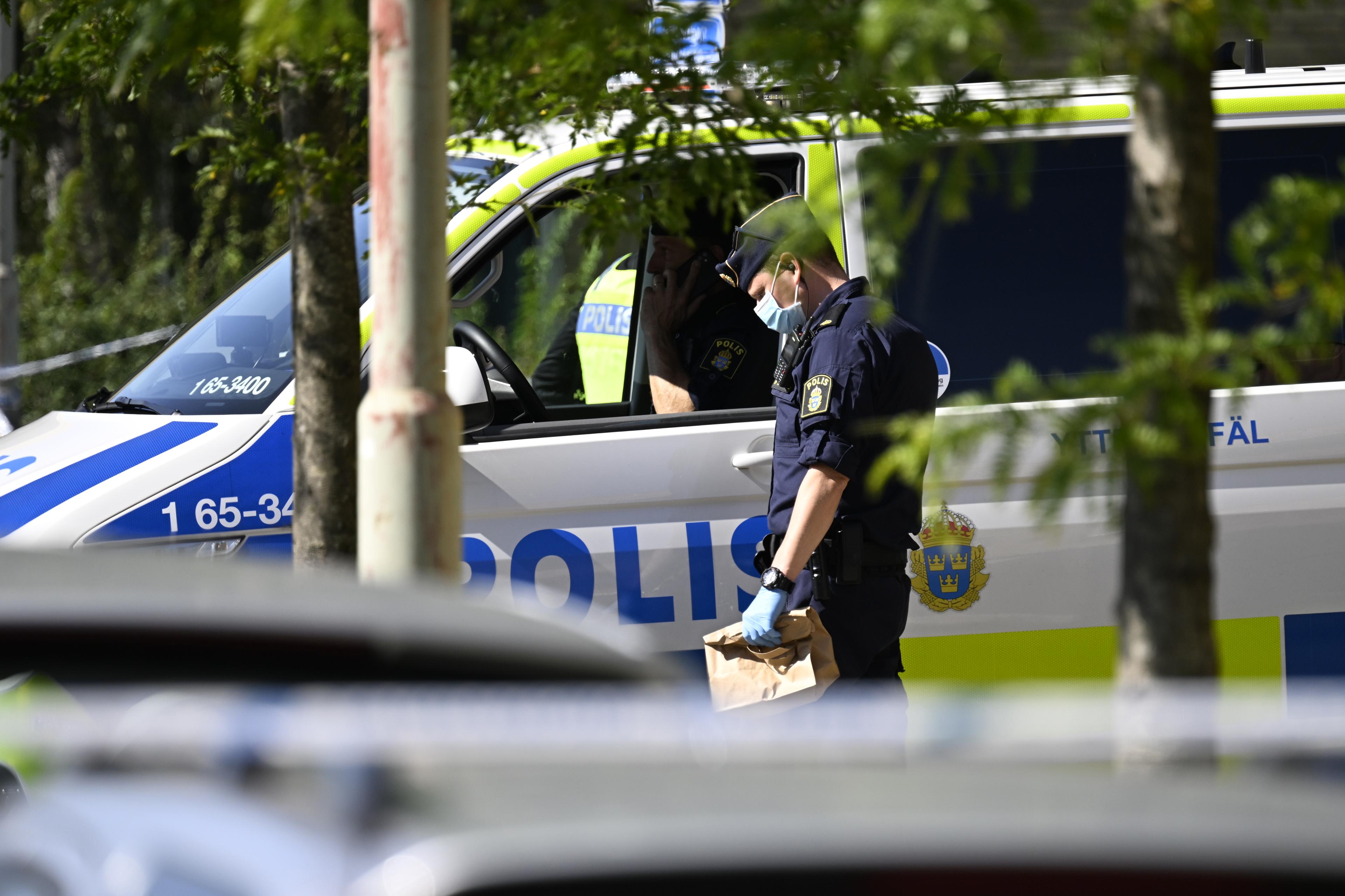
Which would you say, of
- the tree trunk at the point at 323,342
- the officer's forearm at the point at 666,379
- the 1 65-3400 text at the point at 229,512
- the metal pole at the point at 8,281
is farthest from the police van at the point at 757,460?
the metal pole at the point at 8,281

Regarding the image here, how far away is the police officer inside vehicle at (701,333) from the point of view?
407 cm

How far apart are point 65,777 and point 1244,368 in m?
1.10

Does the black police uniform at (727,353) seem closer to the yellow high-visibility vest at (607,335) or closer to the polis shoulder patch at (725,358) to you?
the polis shoulder patch at (725,358)

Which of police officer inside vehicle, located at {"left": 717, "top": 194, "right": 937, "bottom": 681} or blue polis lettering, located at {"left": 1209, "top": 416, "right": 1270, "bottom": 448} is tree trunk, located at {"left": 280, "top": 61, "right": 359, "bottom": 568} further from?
blue polis lettering, located at {"left": 1209, "top": 416, "right": 1270, "bottom": 448}

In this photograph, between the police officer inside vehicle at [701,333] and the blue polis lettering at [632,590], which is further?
the police officer inside vehicle at [701,333]

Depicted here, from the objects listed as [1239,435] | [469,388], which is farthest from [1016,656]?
[469,388]

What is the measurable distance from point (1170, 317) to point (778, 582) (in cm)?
195

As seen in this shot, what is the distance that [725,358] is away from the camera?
4141 mm

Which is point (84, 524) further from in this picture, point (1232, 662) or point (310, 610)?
point (1232, 662)

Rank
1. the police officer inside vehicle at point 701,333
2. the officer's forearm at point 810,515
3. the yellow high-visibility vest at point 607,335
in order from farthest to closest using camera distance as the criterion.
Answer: the yellow high-visibility vest at point 607,335, the police officer inside vehicle at point 701,333, the officer's forearm at point 810,515

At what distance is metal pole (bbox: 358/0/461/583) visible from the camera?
196 cm

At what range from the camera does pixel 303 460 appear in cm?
279

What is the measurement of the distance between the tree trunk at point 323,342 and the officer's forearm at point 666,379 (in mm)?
1265

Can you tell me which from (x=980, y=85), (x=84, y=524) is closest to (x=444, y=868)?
(x=980, y=85)
